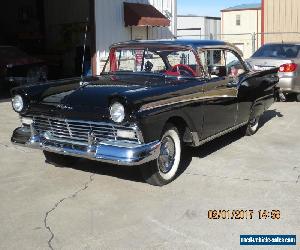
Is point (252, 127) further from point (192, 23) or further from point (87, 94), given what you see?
point (192, 23)

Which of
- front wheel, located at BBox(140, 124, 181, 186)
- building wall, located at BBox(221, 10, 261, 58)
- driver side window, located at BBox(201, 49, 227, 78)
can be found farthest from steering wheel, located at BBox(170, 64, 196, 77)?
building wall, located at BBox(221, 10, 261, 58)

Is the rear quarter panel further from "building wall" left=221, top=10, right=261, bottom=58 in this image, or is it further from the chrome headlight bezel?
"building wall" left=221, top=10, right=261, bottom=58

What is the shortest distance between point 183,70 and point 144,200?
200 centimetres

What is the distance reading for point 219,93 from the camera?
20.3 ft

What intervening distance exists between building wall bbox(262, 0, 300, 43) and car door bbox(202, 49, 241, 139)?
705 inches

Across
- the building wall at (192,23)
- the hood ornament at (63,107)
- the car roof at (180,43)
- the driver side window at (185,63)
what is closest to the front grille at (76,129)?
the hood ornament at (63,107)

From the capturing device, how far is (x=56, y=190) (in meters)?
5.13

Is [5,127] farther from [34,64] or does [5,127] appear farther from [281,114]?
[34,64]

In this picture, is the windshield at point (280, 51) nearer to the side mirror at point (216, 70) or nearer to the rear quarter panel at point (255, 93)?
the rear quarter panel at point (255, 93)

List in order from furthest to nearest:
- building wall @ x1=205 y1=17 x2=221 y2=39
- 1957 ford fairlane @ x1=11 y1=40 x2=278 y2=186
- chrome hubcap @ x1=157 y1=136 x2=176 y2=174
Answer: building wall @ x1=205 y1=17 x2=221 y2=39 → chrome hubcap @ x1=157 y1=136 x2=176 y2=174 → 1957 ford fairlane @ x1=11 y1=40 x2=278 y2=186

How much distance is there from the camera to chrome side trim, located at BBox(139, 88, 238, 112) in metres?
4.88

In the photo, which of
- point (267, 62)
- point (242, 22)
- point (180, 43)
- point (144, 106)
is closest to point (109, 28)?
point (267, 62)

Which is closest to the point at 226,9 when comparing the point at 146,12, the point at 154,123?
the point at 146,12

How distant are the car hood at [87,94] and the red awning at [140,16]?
8854mm
